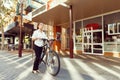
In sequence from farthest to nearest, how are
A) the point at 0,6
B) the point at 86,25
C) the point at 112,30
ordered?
the point at 0,6, the point at 86,25, the point at 112,30

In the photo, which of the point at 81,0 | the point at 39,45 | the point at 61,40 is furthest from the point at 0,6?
the point at 39,45

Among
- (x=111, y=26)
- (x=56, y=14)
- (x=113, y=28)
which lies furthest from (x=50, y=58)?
(x=56, y=14)

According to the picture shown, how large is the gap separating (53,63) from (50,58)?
246mm

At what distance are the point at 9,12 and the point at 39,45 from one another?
2562 centimetres

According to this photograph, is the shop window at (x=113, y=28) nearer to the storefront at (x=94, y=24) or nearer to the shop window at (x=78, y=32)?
the storefront at (x=94, y=24)

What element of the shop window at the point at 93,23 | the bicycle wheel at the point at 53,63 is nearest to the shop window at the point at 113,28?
the shop window at the point at 93,23

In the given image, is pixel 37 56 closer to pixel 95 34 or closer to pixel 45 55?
pixel 45 55

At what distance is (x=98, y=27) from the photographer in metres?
16.7

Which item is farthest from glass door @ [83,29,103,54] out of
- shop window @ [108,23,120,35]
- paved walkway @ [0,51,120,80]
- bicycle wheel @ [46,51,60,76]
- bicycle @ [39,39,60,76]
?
bicycle wheel @ [46,51,60,76]

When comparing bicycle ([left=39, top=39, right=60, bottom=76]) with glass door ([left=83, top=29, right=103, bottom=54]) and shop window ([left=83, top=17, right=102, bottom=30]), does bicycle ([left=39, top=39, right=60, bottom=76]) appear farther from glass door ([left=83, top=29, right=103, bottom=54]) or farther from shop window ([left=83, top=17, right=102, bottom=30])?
shop window ([left=83, top=17, right=102, bottom=30])

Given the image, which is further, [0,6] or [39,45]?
[0,6]

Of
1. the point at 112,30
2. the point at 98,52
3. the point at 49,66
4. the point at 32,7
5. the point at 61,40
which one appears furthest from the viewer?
the point at 32,7

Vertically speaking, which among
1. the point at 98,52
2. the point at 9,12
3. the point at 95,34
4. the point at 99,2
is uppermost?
the point at 9,12

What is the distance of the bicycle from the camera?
6.35m
